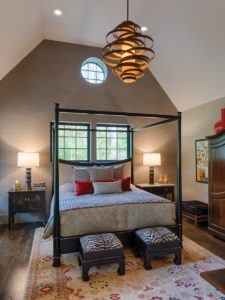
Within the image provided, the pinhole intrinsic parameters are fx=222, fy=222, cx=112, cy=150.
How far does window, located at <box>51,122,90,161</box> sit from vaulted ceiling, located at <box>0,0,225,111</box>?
170 cm

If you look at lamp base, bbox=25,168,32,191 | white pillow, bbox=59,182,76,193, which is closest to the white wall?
lamp base, bbox=25,168,32,191

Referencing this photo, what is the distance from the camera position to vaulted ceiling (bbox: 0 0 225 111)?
131 inches

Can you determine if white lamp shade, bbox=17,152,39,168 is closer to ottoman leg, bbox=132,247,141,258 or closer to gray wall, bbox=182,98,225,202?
ottoman leg, bbox=132,247,141,258

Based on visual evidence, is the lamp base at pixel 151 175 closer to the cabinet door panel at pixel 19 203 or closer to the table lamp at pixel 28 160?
the table lamp at pixel 28 160

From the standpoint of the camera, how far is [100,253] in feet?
8.07

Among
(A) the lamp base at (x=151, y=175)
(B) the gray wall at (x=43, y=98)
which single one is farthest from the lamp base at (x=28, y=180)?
(A) the lamp base at (x=151, y=175)

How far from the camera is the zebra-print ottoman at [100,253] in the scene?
2.44m

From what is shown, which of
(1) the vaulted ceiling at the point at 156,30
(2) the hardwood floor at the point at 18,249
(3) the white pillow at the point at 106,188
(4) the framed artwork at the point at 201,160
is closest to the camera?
(2) the hardwood floor at the point at 18,249

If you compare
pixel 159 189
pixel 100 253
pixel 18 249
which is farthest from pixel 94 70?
pixel 100 253

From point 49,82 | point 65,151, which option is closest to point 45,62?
point 49,82

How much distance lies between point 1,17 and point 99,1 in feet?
4.81

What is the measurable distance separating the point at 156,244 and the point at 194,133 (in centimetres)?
332

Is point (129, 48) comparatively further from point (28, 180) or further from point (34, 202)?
point (34, 202)

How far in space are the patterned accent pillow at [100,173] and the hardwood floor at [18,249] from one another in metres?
1.49
